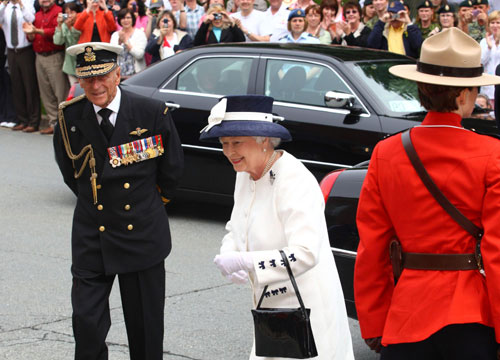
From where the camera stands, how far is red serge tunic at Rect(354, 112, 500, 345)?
3.05 metres

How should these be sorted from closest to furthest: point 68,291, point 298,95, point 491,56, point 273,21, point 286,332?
point 286,332 < point 68,291 < point 298,95 < point 491,56 < point 273,21

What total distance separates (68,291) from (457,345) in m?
4.19

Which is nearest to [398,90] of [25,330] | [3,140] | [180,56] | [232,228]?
[180,56]

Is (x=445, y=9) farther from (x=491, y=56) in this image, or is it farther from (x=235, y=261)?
(x=235, y=261)

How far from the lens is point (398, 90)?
855 cm

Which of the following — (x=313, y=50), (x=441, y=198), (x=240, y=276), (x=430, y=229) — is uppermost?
(x=441, y=198)

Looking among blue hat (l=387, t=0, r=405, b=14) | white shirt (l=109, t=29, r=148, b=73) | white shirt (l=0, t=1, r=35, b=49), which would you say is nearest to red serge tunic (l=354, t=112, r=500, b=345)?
blue hat (l=387, t=0, r=405, b=14)

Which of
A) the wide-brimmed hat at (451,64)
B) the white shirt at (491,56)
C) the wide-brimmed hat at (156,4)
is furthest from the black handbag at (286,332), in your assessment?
the wide-brimmed hat at (156,4)

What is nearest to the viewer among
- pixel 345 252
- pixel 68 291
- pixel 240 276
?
pixel 240 276

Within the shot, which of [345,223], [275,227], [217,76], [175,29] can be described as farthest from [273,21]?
[275,227]

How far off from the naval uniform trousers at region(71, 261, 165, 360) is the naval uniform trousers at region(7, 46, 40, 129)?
1170 cm

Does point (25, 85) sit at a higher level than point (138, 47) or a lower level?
lower

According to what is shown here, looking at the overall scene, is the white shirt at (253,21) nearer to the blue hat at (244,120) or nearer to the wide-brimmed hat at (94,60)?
the wide-brimmed hat at (94,60)

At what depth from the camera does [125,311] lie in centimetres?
459
